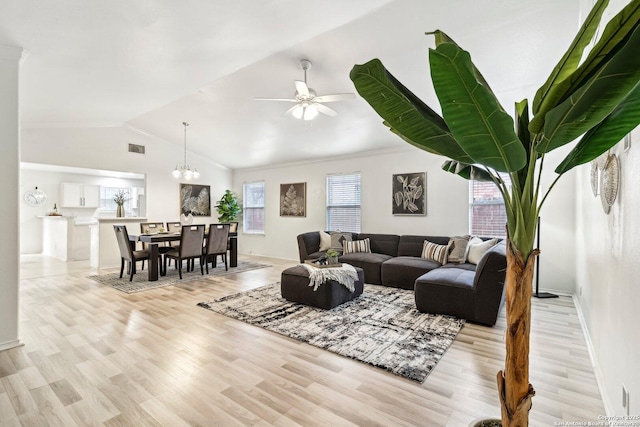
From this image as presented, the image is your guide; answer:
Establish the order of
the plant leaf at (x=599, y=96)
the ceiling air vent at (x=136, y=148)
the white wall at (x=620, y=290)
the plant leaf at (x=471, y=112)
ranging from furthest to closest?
the ceiling air vent at (x=136, y=148), the white wall at (x=620, y=290), the plant leaf at (x=471, y=112), the plant leaf at (x=599, y=96)

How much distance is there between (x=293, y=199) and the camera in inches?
303

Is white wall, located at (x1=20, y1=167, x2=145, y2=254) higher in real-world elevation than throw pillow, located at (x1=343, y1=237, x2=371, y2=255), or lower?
higher

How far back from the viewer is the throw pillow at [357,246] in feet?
19.1

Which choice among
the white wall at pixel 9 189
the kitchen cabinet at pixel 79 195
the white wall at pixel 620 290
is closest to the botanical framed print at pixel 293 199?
the white wall at pixel 9 189

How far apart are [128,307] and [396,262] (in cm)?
392

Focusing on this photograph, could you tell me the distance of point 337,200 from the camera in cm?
704

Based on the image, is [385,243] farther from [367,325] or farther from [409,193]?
[367,325]

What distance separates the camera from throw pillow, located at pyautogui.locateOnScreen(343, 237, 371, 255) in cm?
581

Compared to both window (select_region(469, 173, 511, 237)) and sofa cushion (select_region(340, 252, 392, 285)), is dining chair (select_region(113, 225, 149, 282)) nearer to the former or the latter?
sofa cushion (select_region(340, 252, 392, 285))

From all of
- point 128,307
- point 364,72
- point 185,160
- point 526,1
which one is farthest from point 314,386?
point 185,160

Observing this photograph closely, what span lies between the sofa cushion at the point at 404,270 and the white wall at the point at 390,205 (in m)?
1.09

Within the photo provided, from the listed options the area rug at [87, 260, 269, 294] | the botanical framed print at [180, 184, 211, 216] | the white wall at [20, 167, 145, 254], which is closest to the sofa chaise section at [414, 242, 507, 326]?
the area rug at [87, 260, 269, 294]

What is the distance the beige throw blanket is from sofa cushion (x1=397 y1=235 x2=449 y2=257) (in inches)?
70.6

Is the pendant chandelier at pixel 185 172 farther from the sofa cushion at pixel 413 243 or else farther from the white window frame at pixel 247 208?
the sofa cushion at pixel 413 243
